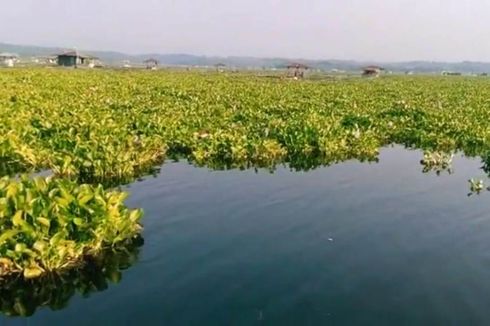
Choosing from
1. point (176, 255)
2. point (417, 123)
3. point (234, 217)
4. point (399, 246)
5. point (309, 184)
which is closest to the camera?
point (176, 255)

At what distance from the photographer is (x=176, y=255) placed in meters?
8.40

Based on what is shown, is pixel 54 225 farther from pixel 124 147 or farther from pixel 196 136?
pixel 196 136

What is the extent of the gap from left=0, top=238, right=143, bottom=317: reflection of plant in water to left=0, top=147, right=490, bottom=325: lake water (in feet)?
0.51

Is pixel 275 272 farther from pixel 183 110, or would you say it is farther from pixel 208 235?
pixel 183 110

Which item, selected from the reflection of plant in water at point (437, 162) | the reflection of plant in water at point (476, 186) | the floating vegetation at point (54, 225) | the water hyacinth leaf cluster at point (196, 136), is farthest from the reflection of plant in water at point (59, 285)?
the reflection of plant in water at point (437, 162)

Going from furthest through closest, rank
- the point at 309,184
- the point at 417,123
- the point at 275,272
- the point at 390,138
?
1. the point at 417,123
2. the point at 390,138
3. the point at 309,184
4. the point at 275,272

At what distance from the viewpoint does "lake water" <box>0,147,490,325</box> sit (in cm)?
665

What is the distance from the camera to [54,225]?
7672mm

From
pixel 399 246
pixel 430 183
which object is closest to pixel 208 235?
pixel 399 246

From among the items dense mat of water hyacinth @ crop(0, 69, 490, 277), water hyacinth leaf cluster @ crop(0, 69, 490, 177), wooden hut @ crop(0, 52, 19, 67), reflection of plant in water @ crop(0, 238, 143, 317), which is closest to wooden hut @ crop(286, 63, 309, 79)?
wooden hut @ crop(0, 52, 19, 67)

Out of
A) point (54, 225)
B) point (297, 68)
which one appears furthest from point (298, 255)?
point (297, 68)

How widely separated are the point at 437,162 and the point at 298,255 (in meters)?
8.86

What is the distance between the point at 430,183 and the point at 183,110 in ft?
37.7

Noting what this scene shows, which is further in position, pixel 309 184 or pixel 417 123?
pixel 417 123
